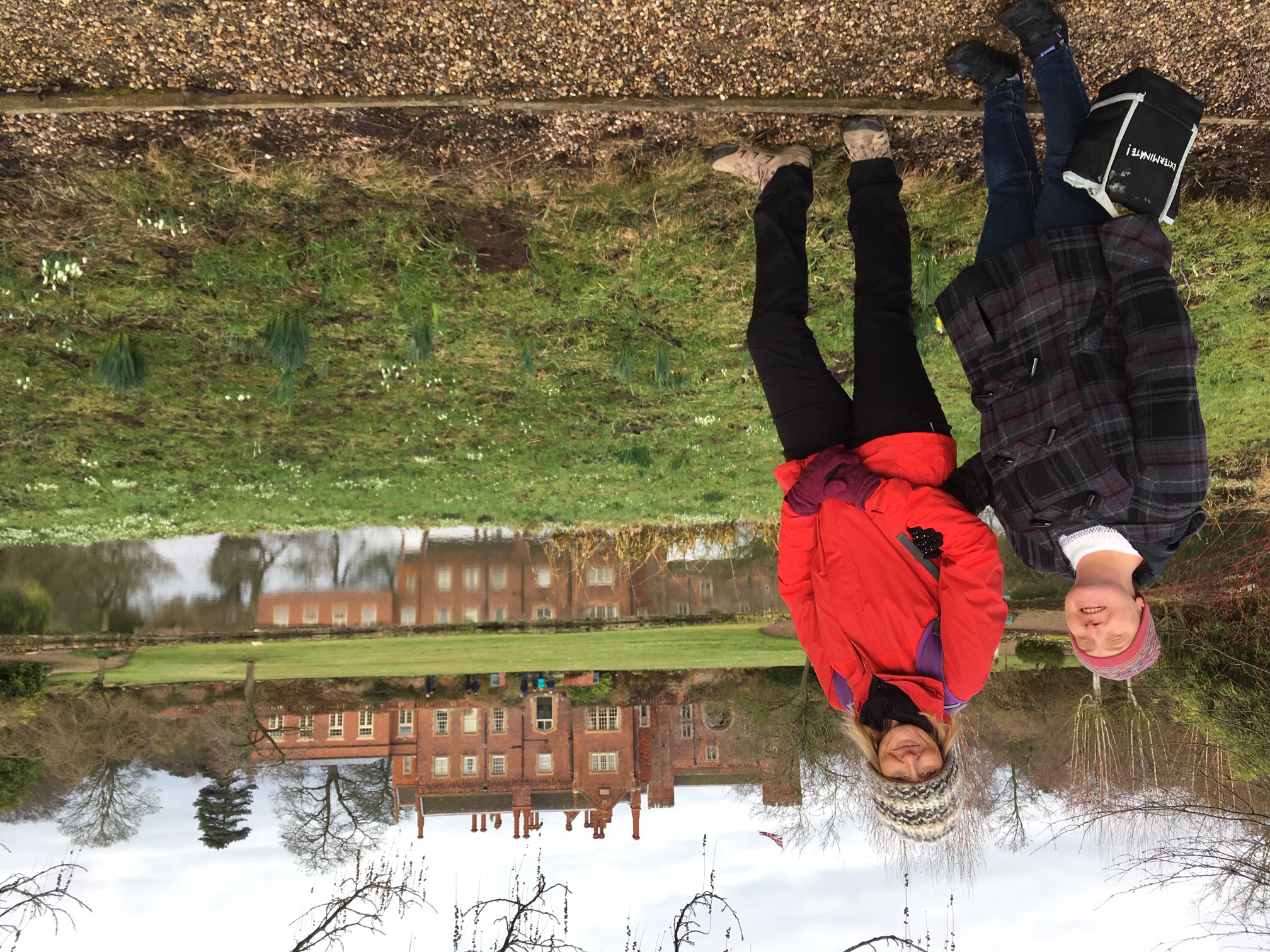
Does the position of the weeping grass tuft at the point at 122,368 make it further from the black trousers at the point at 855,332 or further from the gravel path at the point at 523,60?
the black trousers at the point at 855,332

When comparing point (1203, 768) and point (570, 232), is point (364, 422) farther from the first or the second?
point (1203, 768)

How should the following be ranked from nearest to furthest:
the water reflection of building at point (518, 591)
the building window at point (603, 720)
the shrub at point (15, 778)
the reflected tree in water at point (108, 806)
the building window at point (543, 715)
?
the water reflection of building at point (518, 591), the shrub at point (15, 778), the reflected tree in water at point (108, 806), the building window at point (543, 715), the building window at point (603, 720)

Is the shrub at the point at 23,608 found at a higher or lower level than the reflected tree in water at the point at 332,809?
higher

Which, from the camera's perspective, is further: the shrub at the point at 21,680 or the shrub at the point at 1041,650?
the shrub at the point at 1041,650

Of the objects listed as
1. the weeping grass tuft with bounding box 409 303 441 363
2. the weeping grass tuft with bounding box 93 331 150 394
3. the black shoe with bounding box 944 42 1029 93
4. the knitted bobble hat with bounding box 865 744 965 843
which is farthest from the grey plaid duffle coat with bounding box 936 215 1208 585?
the weeping grass tuft with bounding box 93 331 150 394

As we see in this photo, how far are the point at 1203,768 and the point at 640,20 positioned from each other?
25.1 ft

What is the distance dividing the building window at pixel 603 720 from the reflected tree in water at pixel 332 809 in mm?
4369

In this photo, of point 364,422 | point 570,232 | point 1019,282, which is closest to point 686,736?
point 364,422

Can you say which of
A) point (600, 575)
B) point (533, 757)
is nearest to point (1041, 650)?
point (600, 575)

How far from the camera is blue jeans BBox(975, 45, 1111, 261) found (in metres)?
2.70

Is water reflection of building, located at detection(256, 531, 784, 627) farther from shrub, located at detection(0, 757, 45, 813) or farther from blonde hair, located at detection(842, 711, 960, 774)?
blonde hair, located at detection(842, 711, 960, 774)

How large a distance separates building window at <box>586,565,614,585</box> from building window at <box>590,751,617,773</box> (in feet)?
23.9

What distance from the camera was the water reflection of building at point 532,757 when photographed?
1218 centimetres

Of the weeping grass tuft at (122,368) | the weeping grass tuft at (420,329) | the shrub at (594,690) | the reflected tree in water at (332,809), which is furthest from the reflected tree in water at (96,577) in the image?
the reflected tree in water at (332,809)
